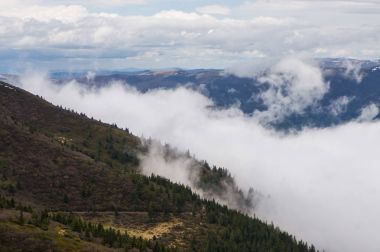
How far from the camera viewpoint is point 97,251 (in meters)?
135

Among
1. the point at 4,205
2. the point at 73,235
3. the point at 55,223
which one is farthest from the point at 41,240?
the point at 4,205

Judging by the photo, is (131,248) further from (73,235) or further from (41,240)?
(41,240)

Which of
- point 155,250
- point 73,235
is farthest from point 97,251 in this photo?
point 155,250

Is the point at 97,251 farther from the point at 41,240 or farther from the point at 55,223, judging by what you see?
the point at 55,223

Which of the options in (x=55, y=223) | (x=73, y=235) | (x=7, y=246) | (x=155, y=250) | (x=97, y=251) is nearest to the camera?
(x=7, y=246)

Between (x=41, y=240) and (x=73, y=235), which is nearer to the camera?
(x=41, y=240)

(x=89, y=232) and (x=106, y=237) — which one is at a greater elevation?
(x=89, y=232)

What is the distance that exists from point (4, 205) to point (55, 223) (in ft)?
55.0

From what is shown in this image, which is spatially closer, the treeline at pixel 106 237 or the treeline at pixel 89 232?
the treeline at pixel 89 232

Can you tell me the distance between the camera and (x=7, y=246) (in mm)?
120188

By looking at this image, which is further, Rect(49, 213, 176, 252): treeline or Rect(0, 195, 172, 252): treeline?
Rect(49, 213, 176, 252): treeline

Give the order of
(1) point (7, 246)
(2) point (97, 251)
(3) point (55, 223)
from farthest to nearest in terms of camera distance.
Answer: (3) point (55, 223), (2) point (97, 251), (1) point (7, 246)

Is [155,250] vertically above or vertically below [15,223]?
below

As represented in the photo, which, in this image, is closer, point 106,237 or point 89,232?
point 89,232
